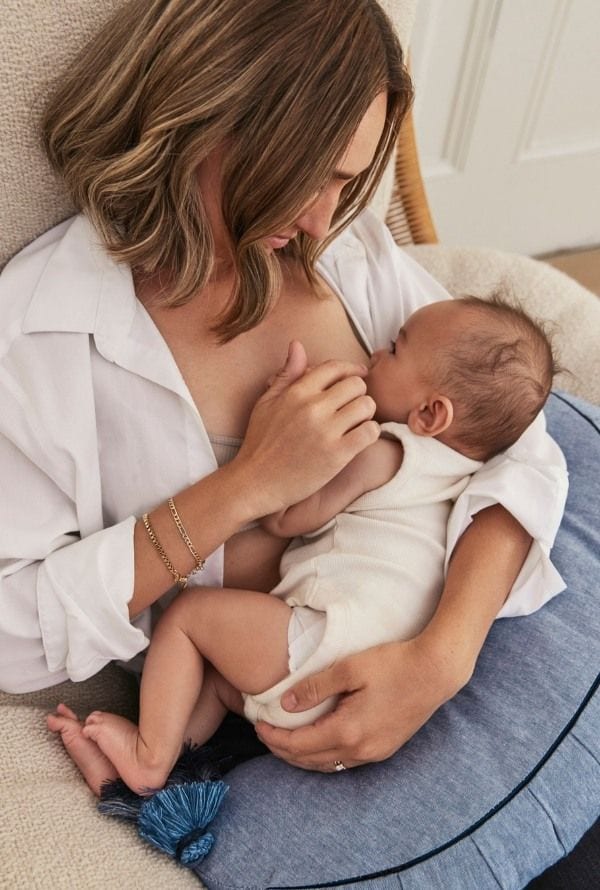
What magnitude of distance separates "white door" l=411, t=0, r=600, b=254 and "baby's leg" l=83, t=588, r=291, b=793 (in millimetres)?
1534

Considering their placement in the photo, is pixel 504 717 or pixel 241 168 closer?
pixel 241 168

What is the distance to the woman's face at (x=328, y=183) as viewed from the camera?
2.76 feet

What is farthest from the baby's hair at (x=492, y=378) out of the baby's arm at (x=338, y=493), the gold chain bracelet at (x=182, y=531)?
the gold chain bracelet at (x=182, y=531)

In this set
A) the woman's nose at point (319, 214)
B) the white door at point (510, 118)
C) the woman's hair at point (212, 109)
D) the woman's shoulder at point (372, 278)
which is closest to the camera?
the woman's hair at point (212, 109)

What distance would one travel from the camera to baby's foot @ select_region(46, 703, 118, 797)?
95 centimetres

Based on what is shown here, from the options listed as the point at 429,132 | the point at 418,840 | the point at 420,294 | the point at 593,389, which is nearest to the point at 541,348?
the point at 420,294

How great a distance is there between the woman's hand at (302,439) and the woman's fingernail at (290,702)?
0.20 meters

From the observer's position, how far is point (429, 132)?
2.28 m

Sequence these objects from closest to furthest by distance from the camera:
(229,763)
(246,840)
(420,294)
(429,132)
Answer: (246,840)
(229,763)
(420,294)
(429,132)

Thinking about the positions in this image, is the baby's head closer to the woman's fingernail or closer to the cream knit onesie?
the cream knit onesie

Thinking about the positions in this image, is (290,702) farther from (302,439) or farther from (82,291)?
(82,291)

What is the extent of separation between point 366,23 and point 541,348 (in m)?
0.45

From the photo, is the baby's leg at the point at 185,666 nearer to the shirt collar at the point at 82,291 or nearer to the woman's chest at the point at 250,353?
the woman's chest at the point at 250,353

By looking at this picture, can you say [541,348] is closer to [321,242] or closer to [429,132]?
[321,242]
